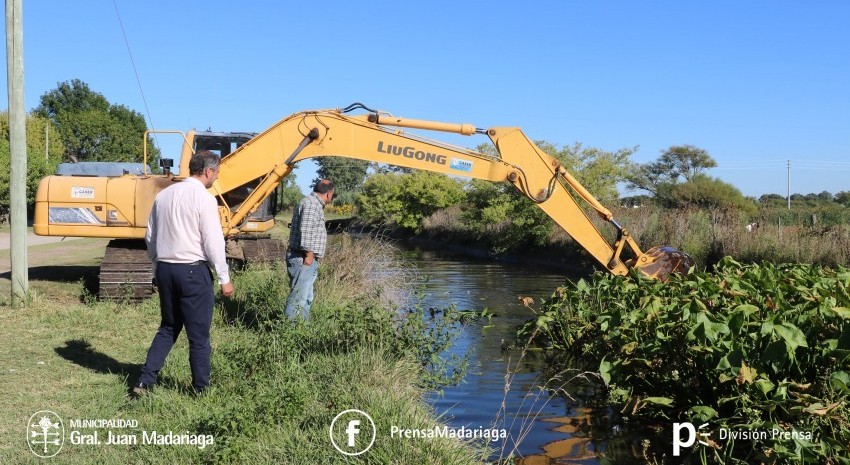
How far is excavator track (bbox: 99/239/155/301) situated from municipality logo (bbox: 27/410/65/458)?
554 centimetres

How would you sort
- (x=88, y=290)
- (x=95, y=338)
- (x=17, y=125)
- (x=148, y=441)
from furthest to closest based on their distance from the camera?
(x=88, y=290) < (x=17, y=125) < (x=95, y=338) < (x=148, y=441)

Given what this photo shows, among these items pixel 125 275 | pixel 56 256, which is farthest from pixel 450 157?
pixel 56 256

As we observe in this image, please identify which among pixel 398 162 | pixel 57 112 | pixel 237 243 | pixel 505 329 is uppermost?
pixel 57 112

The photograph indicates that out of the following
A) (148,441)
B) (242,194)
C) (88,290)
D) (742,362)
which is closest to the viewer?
(148,441)

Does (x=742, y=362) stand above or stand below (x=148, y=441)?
above

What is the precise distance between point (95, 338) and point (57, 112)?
236ft

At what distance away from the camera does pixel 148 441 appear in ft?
17.3

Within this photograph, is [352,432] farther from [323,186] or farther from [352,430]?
[323,186]

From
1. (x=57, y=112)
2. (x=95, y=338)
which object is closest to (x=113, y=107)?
(x=57, y=112)

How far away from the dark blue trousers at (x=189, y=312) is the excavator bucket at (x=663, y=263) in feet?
21.4

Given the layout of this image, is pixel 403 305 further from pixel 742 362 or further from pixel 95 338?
pixel 742 362

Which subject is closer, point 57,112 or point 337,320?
point 337,320

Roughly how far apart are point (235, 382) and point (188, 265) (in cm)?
101

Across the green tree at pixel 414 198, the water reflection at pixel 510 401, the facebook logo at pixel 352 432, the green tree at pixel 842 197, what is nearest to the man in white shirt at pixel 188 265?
the facebook logo at pixel 352 432
